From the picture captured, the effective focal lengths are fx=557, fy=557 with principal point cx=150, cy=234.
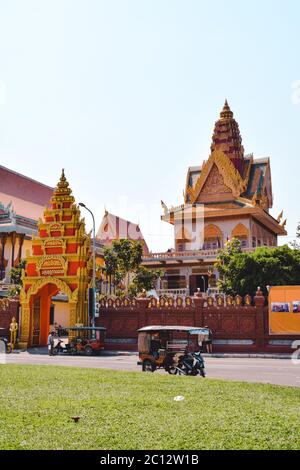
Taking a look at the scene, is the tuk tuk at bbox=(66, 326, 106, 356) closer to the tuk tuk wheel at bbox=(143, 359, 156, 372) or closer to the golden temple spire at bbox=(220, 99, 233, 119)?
the tuk tuk wheel at bbox=(143, 359, 156, 372)

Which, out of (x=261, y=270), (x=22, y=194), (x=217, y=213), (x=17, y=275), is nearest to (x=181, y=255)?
(x=217, y=213)

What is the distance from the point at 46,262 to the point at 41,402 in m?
23.1

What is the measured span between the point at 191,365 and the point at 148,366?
2449 mm

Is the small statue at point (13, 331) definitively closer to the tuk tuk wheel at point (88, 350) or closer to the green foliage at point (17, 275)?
the tuk tuk wheel at point (88, 350)

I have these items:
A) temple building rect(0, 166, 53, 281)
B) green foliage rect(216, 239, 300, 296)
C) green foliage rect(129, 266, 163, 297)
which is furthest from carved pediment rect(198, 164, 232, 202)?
green foliage rect(216, 239, 300, 296)

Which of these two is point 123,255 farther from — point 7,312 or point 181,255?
point 181,255

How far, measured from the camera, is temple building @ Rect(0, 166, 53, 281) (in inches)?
2096

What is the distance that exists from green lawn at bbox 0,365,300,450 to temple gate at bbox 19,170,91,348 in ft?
60.8

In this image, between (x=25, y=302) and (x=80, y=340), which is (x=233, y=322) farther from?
(x=25, y=302)

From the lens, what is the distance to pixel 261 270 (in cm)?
3266

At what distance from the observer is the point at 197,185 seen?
179ft

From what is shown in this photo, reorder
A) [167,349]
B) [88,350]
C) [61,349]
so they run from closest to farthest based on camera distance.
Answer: [167,349], [88,350], [61,349]

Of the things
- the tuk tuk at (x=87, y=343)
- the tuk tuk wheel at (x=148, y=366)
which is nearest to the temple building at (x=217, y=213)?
the tuk tuk at (x=87, y=343)

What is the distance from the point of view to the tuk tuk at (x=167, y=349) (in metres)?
16.7
